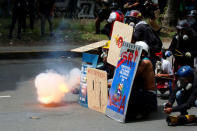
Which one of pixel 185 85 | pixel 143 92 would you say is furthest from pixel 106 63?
pixel 185 85

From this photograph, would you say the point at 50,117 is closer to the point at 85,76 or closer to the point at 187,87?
the point at 85,76

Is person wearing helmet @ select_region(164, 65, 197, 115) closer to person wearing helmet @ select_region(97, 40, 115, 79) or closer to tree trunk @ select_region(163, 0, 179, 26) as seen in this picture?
person wearing helmet @ select_region(97, 40, 115, 79)

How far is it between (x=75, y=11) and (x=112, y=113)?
1758 cm

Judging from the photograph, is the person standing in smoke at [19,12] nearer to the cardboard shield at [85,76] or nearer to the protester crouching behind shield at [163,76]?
the protester crouching behind shield at [163,76]

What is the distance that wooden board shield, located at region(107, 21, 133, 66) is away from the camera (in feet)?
27.4

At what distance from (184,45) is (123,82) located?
7.22 feet

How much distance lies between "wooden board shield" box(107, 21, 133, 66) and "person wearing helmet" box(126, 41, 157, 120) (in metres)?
0.39

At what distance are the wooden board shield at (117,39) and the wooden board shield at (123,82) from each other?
1.36 ft

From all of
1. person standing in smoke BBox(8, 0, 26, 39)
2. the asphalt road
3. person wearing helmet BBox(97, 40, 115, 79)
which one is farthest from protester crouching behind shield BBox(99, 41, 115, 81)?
person standing in smoke BBox(8, 0, 26, 39)

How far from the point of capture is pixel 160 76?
973 cm

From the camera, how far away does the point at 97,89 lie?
8492mm

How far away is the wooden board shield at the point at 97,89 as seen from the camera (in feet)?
27.4

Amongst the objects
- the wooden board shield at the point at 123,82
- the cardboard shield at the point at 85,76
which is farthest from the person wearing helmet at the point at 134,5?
the wooden board shield at the point at 123,82

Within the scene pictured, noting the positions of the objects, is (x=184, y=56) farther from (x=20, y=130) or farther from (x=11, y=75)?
(x=11, y=75)
